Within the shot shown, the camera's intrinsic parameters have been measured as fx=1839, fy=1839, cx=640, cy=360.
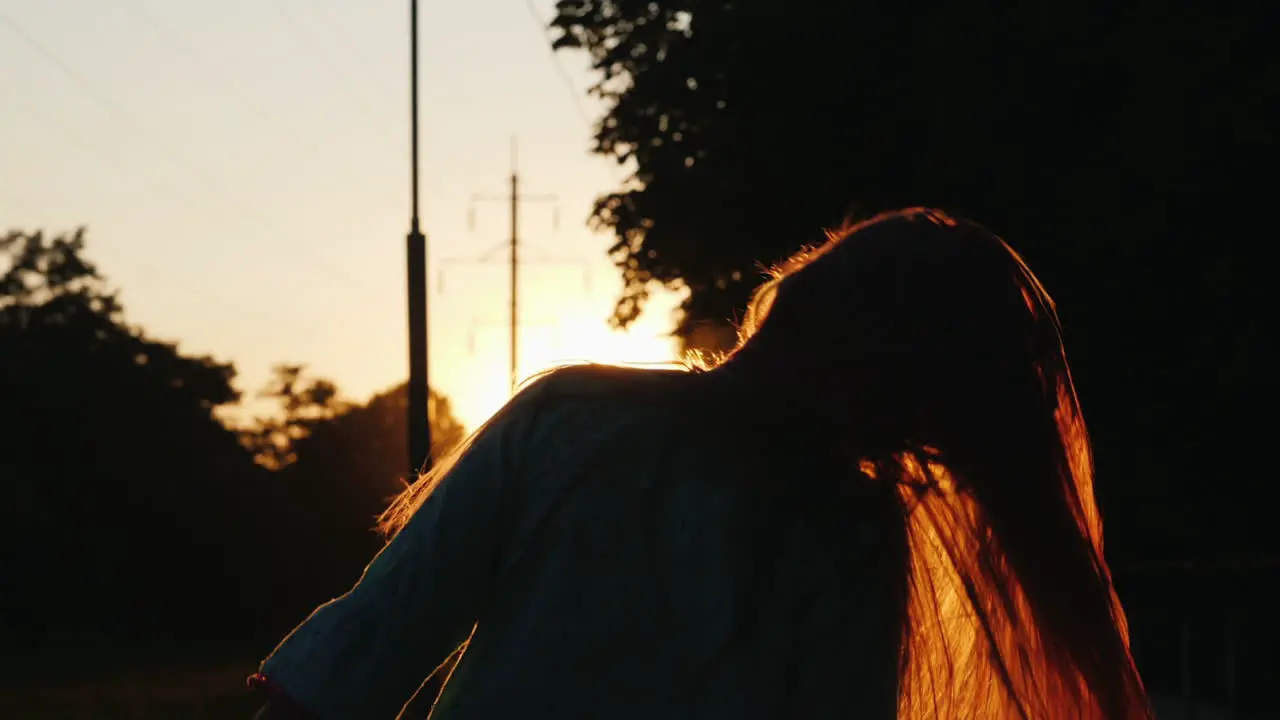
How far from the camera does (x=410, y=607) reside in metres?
1.68

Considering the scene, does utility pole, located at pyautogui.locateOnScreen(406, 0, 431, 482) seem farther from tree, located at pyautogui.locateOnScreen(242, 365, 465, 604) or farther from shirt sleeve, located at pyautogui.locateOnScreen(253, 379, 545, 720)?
tree, located at pyautogui.locateOnScreen(242, 365, 465, 604)

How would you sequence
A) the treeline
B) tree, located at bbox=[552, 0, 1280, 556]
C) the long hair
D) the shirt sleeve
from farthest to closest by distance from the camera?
the treeline → tree, located at bbox=[552, 0, 1280, 556] → the long hair → the shirt sleeve

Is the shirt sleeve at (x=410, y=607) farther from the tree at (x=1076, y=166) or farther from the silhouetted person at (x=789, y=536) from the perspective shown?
the tree at (x=1076, y=166)

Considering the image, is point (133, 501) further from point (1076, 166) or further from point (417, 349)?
point (1076, 166)

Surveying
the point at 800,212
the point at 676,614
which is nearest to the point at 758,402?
the point at 676,614

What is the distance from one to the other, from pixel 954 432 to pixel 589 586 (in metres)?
0.47

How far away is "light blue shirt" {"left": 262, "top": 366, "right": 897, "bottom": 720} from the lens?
5.52 feet

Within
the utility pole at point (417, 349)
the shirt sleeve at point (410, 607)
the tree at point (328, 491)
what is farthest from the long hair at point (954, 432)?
the tree at point (328, 491)

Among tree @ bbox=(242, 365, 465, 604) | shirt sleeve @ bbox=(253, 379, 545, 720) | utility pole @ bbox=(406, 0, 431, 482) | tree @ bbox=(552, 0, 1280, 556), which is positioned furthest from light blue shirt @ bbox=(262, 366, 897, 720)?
tree @ bbox=(242, 365, 465, 604)

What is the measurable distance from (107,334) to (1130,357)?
64053mm

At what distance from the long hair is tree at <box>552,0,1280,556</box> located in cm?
1153

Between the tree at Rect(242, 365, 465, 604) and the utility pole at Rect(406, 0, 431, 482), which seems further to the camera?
the tree at Rect(242, 365, 465, 604)

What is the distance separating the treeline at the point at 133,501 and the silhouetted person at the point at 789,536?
60.7 m

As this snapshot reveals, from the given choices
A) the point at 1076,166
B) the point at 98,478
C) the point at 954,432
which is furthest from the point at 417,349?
the point at 98,478
